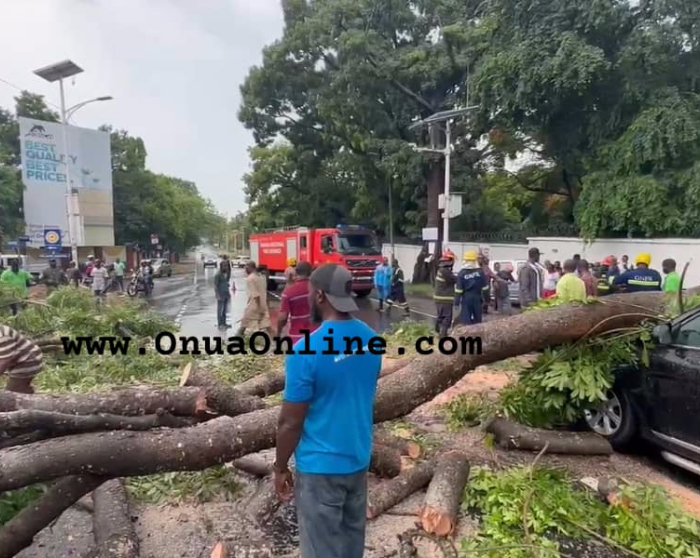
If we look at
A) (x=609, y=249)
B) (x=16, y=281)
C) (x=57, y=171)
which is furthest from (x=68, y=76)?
(x=609, y=249)

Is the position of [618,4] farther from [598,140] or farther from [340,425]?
[340,425]

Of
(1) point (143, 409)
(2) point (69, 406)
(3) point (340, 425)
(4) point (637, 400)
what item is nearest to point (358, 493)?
(3) point (340, 425)

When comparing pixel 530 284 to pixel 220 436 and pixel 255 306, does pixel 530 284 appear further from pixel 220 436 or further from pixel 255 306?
pixel 220 436

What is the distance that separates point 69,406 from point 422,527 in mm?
2436

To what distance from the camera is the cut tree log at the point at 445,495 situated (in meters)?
3.31

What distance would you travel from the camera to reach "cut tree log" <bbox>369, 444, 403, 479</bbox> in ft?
13.1

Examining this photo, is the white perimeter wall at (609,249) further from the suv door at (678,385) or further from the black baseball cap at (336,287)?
the black baseball cap at (336,287)

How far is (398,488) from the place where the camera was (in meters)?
3.71

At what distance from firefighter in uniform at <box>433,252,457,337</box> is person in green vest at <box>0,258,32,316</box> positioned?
7.20m

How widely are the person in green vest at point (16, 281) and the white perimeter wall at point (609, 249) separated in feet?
42.7

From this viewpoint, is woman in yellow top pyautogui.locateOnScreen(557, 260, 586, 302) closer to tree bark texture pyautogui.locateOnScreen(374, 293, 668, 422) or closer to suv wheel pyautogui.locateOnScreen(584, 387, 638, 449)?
tree bark texture pyautogui.locateOnScreen(374, 293, 668, 422)

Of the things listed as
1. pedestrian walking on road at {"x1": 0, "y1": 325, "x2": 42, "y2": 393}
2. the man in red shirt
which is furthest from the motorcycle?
pedestrian walking on road at {"x1": 0, "y1": 325, "x2": 42, "y2": 393}

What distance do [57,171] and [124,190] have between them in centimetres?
1542

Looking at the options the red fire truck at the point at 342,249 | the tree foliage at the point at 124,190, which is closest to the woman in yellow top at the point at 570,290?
the red fire truck at the point at 342,249
